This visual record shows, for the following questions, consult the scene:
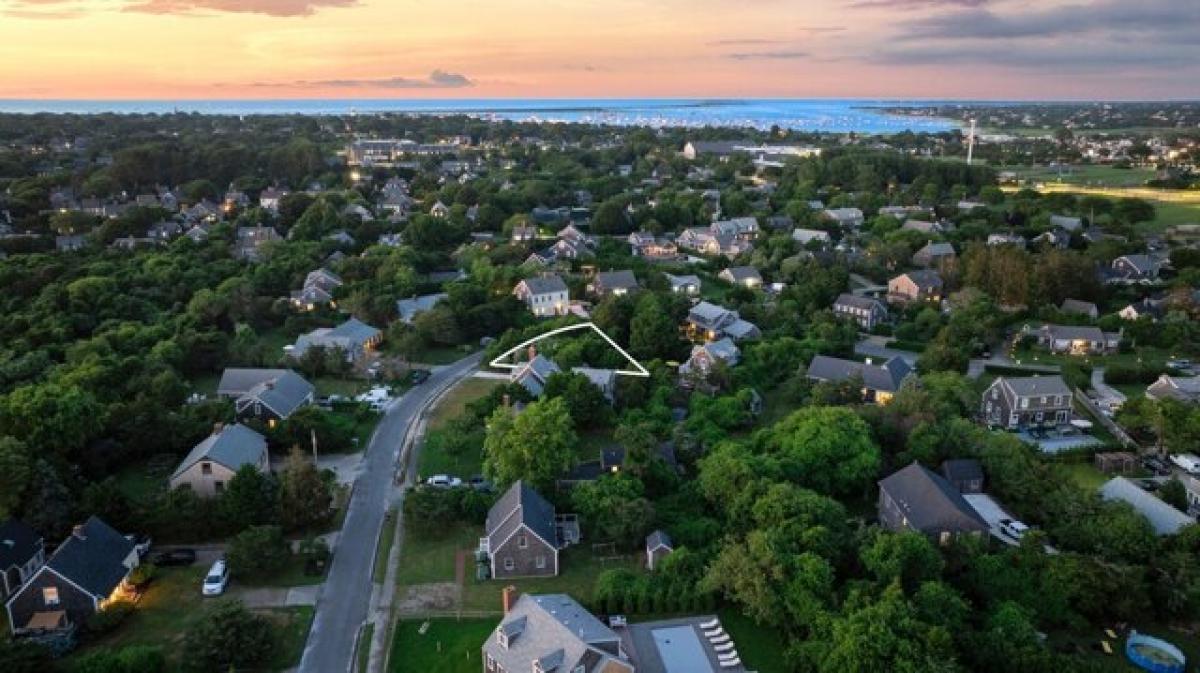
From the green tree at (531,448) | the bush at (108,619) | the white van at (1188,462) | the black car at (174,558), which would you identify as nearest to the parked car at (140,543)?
the black car at (174,558)

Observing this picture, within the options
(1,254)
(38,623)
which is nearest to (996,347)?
(38,623)

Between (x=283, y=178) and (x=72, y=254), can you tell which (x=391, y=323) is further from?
(x=283, y=178)

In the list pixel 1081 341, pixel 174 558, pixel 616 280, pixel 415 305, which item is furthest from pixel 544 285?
pixel 1081 341

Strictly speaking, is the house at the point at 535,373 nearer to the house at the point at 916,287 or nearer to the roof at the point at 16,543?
the roof at the point at 16,543

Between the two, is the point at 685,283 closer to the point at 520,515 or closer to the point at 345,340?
the point at 345,340

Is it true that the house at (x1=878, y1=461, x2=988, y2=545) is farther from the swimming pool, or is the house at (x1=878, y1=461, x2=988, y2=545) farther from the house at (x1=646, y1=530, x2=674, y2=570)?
the swimming pool

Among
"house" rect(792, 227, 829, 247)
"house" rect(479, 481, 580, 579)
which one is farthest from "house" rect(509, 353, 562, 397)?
"house" rect(792, 227, 829, 247)
